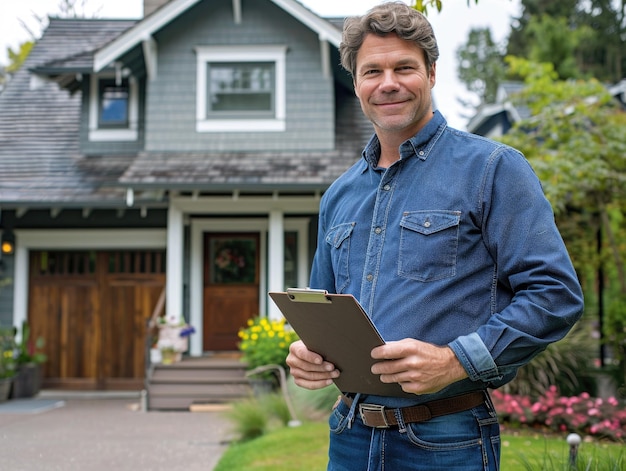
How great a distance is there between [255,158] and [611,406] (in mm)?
6875

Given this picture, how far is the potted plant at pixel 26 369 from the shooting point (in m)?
12.4

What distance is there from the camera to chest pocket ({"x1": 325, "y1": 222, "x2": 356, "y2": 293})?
237cm

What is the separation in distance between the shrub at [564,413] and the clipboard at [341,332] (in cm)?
581

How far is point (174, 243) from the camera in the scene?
1245cm

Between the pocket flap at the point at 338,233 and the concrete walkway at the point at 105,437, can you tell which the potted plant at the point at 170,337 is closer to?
the concrete walkway at the point at 105,437

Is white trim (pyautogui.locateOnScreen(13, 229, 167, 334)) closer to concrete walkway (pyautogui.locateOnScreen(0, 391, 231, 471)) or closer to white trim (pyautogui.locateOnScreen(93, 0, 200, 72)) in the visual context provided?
concrete walkway (pyautogui.locateOnScreen(0, 391, 231, 471))

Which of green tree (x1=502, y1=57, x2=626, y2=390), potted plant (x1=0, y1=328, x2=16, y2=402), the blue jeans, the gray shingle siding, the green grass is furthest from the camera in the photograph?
the gray shingle siding

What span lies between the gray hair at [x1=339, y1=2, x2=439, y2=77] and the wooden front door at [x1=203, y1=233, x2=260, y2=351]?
36.8 ft

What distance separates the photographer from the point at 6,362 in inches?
479

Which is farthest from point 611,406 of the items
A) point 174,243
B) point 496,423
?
point 174,243

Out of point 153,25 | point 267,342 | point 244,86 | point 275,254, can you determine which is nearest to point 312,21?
point 244,86

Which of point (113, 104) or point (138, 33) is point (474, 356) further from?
point (113, 104)

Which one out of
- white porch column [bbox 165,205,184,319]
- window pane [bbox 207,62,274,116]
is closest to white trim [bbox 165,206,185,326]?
white porch column [bbox 165,205,184,319]

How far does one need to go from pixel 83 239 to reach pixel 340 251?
11.6 metres
